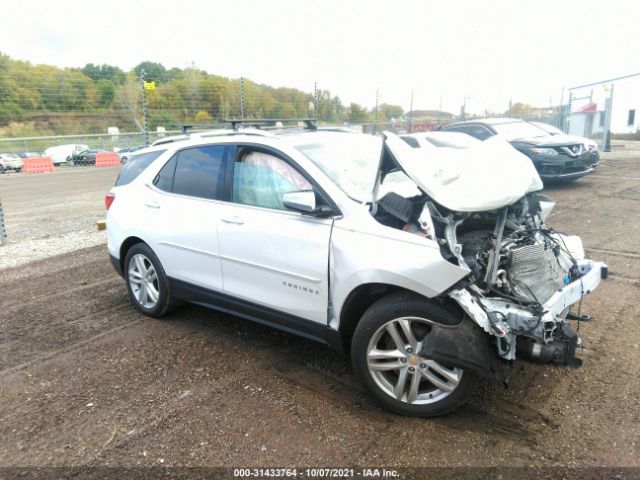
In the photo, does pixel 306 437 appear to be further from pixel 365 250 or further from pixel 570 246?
pixel 570 246

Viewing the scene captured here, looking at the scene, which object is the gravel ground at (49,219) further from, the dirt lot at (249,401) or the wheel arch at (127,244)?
the wheel arch at (127,244)

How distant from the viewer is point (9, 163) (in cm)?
2689

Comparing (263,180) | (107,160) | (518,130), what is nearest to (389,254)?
(263,180)

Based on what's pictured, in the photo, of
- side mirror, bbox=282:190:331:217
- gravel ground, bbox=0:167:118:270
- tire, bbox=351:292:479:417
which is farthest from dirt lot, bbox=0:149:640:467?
gravel ground, bbox=0:167:118:270

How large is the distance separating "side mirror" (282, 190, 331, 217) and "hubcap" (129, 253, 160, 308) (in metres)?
1.98

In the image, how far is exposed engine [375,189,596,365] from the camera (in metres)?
2.89

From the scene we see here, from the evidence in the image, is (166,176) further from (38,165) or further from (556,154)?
(38,165)

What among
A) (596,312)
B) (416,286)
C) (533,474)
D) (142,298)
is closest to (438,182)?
(416,286)

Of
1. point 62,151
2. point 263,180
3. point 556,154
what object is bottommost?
point 62,151

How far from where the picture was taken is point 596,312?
4672 millimetres

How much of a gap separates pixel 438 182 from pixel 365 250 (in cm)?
64

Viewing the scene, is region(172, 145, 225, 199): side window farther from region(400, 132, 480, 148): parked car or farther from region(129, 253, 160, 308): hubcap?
region(400, 132, 480, 148): parked car

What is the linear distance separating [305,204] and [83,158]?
102 feet

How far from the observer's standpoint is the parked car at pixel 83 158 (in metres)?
30.3
